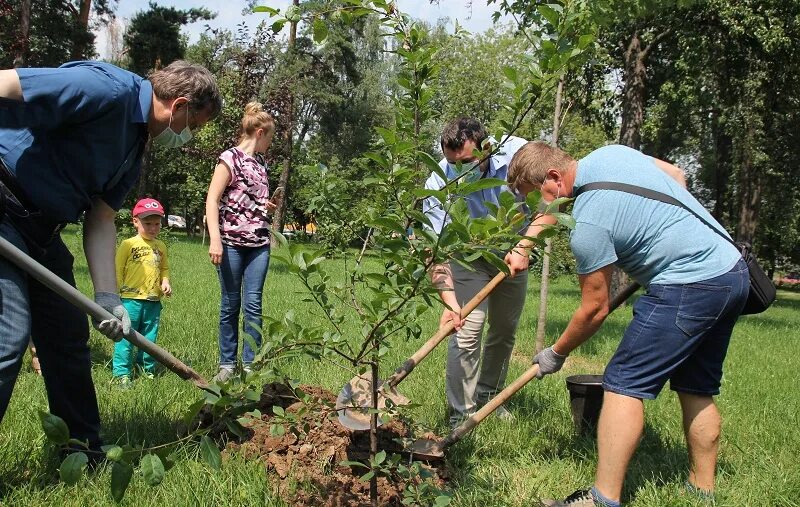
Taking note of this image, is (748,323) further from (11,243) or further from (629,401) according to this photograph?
(11,243)

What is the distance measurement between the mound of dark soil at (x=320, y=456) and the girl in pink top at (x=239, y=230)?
116cm

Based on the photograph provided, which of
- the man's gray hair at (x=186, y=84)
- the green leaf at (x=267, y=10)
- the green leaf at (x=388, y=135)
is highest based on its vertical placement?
the green leaf at (x=267, y=10)

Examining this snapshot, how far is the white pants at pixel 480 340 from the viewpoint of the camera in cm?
369

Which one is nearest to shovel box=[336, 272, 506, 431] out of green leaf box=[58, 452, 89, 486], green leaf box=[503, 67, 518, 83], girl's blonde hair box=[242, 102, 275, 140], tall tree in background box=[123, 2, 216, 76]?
green leaf box=[503, 67, 518, 83]

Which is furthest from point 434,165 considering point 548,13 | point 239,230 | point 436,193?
point 239,230

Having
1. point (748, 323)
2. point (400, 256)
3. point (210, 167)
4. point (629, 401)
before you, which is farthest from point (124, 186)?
point (210, 167)

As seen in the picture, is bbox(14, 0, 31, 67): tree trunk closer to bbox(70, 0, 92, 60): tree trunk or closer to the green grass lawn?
bbox(70, 0, 92, 60): tree trunk

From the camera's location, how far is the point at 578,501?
2.69 m

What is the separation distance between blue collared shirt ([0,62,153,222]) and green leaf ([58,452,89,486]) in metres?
1.20

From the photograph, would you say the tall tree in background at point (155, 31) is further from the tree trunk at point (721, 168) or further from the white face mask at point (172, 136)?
the white face mask at point (172, 136)

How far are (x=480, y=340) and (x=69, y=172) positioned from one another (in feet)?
7.35

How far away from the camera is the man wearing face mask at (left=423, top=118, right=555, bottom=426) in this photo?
3.34 metres

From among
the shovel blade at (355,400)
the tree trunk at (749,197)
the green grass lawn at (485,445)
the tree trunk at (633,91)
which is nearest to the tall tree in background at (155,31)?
the tree trunk at (633,91)

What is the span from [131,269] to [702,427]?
3.66 meters
